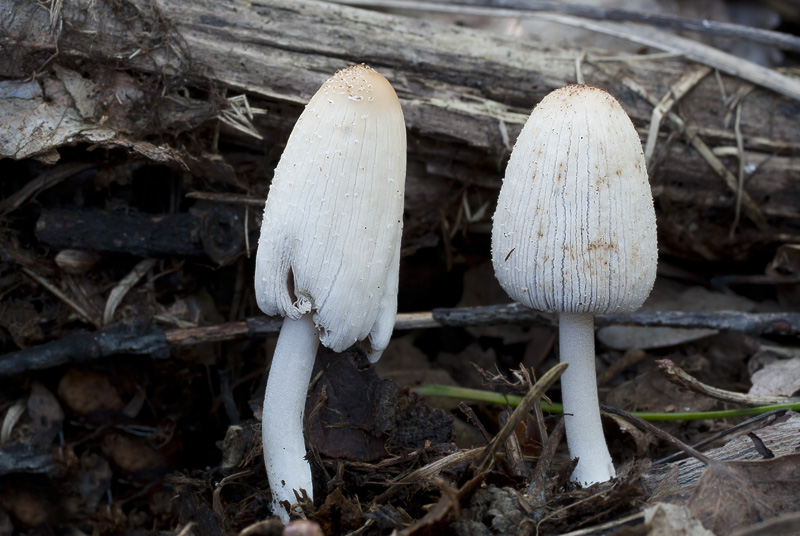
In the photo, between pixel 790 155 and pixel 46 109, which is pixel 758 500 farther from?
pixel 46 109

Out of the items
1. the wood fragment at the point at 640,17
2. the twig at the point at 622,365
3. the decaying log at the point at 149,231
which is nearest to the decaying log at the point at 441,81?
the wood fragment at the point at 640,17

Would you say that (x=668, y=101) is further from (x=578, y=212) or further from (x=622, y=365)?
(x=578, y=212)

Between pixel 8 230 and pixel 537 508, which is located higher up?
pixel 8 230

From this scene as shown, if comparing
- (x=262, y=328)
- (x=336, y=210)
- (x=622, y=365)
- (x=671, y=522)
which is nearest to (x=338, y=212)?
(x=336, y=210)

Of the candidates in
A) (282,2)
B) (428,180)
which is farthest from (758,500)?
(282,2)

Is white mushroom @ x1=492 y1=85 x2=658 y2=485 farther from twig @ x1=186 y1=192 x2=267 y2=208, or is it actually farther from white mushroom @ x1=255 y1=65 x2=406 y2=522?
twig @ x1=186 y1=192 x2=267 y2=208

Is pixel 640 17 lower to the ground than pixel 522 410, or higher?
higher

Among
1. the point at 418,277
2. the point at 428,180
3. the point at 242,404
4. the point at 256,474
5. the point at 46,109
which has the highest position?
the point at 46,109
